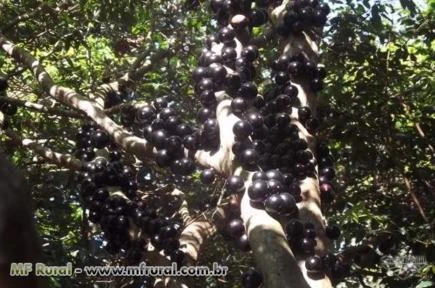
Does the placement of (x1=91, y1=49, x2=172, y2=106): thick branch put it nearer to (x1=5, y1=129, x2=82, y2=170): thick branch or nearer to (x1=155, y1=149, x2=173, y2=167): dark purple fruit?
(x1=5, y1=129, x2=82, y2=170): thick branch

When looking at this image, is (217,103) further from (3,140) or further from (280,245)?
(3,140)

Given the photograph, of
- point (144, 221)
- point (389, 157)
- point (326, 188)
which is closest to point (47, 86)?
point (144, 221)

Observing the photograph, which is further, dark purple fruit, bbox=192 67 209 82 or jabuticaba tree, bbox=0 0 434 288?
dark purple fruit, bbox=192 67 209 82

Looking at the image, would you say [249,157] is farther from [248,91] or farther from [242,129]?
[248,91]

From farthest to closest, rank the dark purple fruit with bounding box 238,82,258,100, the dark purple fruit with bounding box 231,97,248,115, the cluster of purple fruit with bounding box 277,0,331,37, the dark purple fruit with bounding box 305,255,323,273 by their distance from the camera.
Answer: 1. the cluster of purple fruit with bounding box 277,0,331,37
2. the dark purple fruit with bounding box 238,82,258,100
3. the dark purple fruit with bounding box 231,97,248,115
4. the dark purple fruit with bounding box 305,255,323,273

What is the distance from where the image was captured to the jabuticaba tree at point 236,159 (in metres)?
2.94

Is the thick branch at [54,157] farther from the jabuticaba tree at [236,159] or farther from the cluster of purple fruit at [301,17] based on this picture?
the cluster of purple fruit at [301,17]

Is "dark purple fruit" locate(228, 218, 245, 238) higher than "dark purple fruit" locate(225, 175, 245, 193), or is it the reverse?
"dark purple fruit" locate(225, 175, 245, 193)

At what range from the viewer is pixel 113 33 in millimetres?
6211

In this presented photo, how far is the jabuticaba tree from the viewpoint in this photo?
2.94m

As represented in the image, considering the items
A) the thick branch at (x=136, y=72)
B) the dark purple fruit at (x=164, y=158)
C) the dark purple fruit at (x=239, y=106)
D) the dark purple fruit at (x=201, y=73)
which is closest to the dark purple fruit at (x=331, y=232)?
the dark purple fruit at (x=239, y=106)

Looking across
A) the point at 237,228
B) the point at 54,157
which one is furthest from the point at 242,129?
the point at 54,157

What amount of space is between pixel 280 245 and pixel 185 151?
118 centimetres

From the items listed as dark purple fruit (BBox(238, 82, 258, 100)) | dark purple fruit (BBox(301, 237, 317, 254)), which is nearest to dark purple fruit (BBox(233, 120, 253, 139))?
dark purple fruit (BBox(238, 82, 258, 100))
